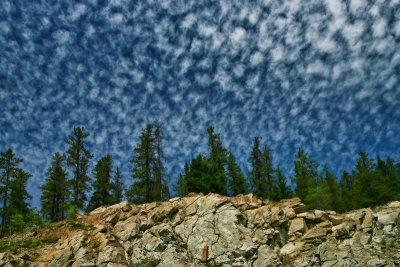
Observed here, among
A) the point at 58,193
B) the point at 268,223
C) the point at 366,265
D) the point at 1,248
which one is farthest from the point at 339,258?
the point at 58,193

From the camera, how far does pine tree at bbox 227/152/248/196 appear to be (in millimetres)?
38225

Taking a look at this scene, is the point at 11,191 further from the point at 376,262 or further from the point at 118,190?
the point at 376,262

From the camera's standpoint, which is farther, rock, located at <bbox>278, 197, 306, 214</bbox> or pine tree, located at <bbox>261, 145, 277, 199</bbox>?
pine tree, located at <bbox>261, 145, 277, 199</bbox>

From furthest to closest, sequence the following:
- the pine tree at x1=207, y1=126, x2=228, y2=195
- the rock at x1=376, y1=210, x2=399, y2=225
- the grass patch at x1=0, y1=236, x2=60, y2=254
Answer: the pine tree at x1=207, y1=126, x2=228, y2=195, the grass patch at x1=0, y1=236, x2=60, y2=254, the rock at x1=376, y1=210, x2=399, y2=225

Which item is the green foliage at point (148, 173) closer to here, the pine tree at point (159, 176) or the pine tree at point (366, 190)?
the pine tree at point (159, 176)

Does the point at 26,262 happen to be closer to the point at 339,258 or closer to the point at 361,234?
the point at 339,258

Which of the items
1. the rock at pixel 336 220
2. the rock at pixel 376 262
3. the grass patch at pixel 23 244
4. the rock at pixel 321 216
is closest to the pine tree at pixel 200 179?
the rock at pixel 321 216

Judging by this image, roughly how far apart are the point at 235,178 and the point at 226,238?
21950mm

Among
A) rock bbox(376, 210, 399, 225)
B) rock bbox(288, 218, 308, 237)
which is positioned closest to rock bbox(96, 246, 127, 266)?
rock bbox(288, 218, 308, 237)

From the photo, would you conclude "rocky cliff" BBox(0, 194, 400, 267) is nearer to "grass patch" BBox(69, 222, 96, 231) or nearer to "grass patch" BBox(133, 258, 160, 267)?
"grass patch" BBox(133, 258, 160, 267)

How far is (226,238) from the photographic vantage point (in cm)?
1800

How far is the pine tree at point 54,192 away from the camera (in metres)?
33.7

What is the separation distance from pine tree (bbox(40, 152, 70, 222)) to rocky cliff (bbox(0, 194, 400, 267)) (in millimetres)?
12929

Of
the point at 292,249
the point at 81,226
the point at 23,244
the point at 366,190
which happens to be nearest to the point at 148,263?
the point at 81,226
